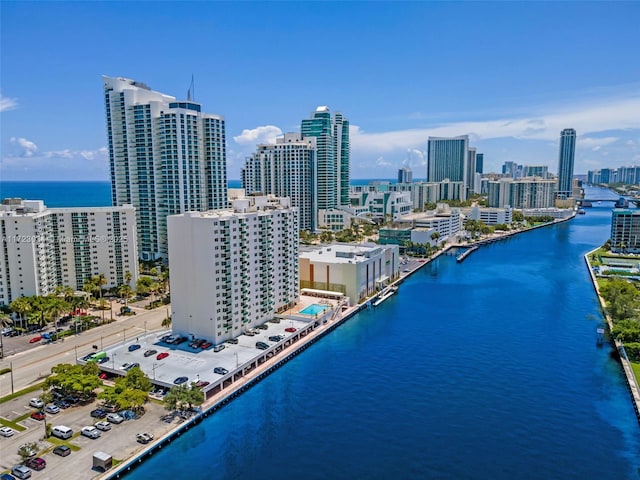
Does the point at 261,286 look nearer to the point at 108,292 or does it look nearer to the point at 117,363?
the point at 117,363

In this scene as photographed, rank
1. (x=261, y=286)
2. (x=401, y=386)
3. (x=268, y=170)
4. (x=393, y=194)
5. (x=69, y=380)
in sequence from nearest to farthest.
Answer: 1. (x=69, y=380)
2. (x=401, y=386)
3. (x=261, y=286)
4. (x=268, y=170)
5. (x=393, y=194)

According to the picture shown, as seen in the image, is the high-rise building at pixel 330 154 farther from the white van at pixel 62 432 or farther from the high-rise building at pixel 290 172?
the white van at pixel 62 432

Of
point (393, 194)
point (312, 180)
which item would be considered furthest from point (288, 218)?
point (393, 194)

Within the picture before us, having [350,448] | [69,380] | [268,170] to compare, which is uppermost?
[268,170]

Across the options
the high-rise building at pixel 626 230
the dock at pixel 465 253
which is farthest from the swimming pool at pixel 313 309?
the high-rise building at pixel 626 230

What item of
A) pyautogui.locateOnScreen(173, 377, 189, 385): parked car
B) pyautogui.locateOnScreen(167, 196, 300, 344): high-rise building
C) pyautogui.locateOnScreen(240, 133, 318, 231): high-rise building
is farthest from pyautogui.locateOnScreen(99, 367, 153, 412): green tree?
pyautogui.locateOnScreen(240, 133, 318, 231): high-rise building

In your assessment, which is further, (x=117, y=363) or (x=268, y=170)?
(x=268, y=170)
